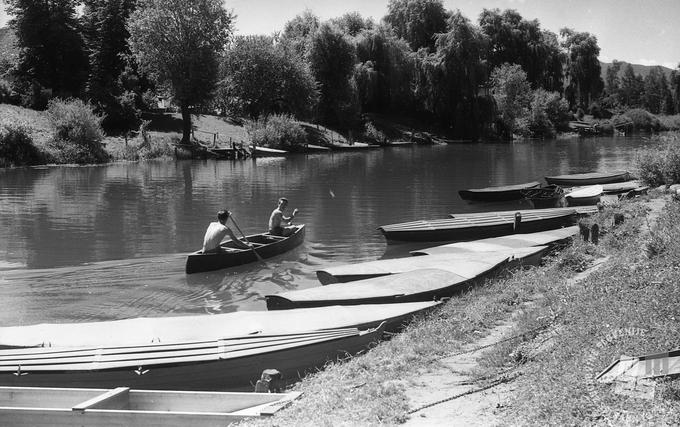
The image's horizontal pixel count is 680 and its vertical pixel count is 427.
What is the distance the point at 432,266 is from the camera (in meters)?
13.2

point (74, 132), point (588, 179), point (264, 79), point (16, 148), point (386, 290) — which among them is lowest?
Result: point (386, 290)

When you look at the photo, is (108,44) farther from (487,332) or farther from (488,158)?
(487,332)

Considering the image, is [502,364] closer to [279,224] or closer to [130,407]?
[130,407]

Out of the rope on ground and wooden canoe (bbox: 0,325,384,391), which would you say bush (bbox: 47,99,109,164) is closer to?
wooden canoe (bbox: 0,325,384,391)

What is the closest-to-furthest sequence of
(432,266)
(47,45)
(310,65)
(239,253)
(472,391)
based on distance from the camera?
(472,391) < (432,266) < (239,253) < (47,45) < (310,65)

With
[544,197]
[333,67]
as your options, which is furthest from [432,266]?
[333,67]

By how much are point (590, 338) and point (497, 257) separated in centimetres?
699

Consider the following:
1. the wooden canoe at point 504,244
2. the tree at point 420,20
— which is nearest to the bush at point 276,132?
the tree at point 420,20

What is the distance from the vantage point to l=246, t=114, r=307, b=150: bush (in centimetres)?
5562

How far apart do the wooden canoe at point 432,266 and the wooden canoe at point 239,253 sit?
2777mm

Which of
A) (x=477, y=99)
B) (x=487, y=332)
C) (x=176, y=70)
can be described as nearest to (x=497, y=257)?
(x=487, y=332)

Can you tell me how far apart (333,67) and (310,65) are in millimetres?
2261

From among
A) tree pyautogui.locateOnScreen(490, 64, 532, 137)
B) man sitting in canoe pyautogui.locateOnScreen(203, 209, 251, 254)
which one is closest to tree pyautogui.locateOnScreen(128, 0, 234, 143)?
tree pyautogui.locateOnScreen(490, 64, 532, 137)

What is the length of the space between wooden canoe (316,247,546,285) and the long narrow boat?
13.9ft
